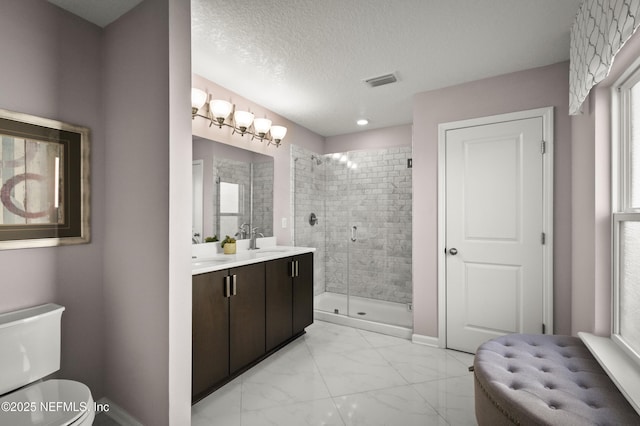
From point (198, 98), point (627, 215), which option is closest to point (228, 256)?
point (198, 98)

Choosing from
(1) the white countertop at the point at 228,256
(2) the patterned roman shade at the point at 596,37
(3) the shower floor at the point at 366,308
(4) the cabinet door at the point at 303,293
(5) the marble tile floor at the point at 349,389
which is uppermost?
Answer: (2) the patterned roman shade at the point at 596,37

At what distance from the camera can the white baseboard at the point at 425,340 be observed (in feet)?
9.20

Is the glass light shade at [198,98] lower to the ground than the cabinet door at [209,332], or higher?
higher

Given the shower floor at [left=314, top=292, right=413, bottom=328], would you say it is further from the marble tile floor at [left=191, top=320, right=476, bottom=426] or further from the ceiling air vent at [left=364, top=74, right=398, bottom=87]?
the ceiling air vent at [left=364, top=74, right=398, bottom=87]

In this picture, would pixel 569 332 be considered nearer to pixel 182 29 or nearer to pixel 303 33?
pixel 303 33

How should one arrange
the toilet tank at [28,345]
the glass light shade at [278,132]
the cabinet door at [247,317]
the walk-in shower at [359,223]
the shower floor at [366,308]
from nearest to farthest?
the toilet tank at [28,345]
the cabinet door at [247,317]
the glass light shade at [278,132]
the shower floor at [366,308]
the walk-in shower at [359,223]

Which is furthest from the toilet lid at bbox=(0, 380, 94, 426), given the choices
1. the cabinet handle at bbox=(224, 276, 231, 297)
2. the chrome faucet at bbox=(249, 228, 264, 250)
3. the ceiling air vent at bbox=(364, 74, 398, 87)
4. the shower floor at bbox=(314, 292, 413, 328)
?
the ceiling air vent at bbox=(364, 74, 398, 87)

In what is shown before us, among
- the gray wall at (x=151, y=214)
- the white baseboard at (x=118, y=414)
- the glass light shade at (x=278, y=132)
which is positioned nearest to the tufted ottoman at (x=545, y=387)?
the gray wall at (x=151, y=214)

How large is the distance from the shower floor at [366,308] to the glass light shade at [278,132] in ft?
7.00

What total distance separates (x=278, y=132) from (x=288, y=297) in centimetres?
174

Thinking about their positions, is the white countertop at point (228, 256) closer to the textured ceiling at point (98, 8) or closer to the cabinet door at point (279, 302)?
the cabinet door at point (279, 302)

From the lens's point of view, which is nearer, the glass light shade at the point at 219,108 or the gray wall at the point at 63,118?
the gray wall at the point at 63,118

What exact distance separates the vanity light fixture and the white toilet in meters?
1.57

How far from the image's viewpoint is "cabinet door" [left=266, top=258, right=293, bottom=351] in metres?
2.55
